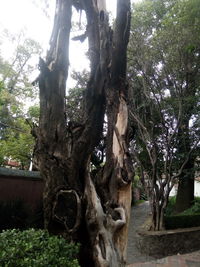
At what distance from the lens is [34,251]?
87.7 inches

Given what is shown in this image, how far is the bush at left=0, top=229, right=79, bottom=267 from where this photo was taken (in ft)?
6.56

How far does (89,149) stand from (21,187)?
3356mm

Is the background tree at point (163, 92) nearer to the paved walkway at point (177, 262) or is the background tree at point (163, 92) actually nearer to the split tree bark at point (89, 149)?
the paved walkway at point (177, 262)

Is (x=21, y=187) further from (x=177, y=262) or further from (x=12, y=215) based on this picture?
(x=177, y=262)

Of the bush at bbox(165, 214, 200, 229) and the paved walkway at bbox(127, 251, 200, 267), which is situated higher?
the bush at bbox(165, 214, 200, 229)

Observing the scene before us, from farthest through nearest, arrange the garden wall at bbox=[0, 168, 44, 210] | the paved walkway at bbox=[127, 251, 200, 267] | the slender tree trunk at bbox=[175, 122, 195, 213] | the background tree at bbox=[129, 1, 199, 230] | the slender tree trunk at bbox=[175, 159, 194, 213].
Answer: the slender tree trunk at bbox=[175, 159, 194, 213] → the slender tree trunk at bbox=[175, 122, 195, 213] → the background tree at bbox=[129, 1, 199, 230] → the garden wall at bbox=[0, 168, 44, 210] → the paved walkway at bbox=[127, 251, 200, 267]

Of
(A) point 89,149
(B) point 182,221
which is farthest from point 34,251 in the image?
(B) point 182,221

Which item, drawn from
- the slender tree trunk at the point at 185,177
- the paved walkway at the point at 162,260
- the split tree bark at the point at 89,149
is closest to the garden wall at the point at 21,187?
the paved walkway at the point at 162,260

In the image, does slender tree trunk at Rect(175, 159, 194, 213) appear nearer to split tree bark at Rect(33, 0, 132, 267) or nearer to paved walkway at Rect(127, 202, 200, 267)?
paved walkway at Rect(127, 202, 200, 267)

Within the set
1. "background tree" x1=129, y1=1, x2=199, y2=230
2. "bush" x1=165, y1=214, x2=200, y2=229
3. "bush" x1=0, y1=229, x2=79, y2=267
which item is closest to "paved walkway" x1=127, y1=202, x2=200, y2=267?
"bush" x1=165, y1=214, x2=200, y2=229

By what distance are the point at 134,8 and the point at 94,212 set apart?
7.59 meters

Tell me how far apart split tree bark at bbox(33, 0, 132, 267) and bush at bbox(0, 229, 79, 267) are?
1.02 ft

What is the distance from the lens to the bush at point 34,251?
2.00 meters

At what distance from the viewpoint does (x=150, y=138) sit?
704 centimetres
